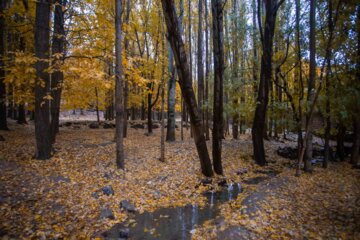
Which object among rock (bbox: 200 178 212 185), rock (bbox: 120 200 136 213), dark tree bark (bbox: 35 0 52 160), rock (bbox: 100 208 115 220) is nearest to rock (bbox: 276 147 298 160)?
rock (bbox: 200 178 212 185)

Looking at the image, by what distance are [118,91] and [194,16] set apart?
1439 cm

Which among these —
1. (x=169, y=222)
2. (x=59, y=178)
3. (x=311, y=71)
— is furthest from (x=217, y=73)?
(x=59, y=178)

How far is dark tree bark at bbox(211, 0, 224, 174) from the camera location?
22.7ft

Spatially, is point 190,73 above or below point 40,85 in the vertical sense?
above

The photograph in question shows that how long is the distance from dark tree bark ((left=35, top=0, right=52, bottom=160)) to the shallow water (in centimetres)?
434

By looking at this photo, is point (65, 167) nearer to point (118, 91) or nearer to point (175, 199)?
point (118, 91)

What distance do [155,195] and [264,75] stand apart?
7.03m

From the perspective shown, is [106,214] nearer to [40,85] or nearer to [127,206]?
[127,206]

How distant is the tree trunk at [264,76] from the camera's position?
9012 millimetres

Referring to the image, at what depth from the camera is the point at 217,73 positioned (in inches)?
286

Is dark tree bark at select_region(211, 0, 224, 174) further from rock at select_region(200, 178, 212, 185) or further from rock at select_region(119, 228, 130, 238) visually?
rock at select_region(119, 228, 130, 238)

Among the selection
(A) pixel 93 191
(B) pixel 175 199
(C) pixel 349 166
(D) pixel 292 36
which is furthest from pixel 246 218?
(D) pixel 292 36

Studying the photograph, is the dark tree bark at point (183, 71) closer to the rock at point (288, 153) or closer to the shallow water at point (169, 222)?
the shallow water at point (169, 222)

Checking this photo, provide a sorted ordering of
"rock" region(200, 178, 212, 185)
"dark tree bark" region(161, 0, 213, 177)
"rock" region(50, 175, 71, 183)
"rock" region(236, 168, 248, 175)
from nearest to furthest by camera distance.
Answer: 1. "dark tree bark" region(161, 0, 213, 177)
2. "rock" region(50, 175, 71, 183)
3. "rock" region(200, 178, 212, 185)
4. "rock" region(236, 168, 248, 175)
